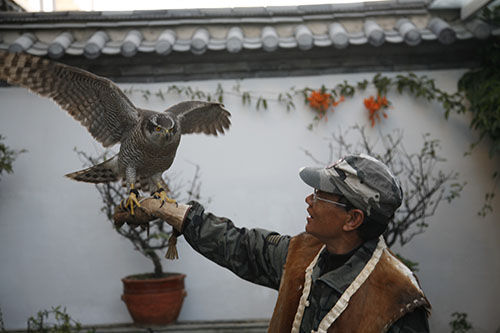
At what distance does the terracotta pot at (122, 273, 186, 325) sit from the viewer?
412 centimetres

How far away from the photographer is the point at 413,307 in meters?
1.47

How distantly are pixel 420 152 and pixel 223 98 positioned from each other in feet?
6.25

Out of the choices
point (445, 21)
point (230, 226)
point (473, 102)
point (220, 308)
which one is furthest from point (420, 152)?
point (230, 226)

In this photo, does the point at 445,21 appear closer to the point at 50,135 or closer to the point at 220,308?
the point at 220,308

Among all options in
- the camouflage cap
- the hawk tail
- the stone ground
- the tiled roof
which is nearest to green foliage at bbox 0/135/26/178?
the tiled roof

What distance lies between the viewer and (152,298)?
4.12 m

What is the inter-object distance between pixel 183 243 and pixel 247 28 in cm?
208

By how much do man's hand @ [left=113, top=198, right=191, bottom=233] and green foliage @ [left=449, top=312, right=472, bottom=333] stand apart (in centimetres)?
354

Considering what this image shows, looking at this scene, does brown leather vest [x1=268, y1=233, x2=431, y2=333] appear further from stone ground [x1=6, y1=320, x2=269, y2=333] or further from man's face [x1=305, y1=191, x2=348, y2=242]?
stone ground [x1=6, y1=320, x2=269, y2=333]

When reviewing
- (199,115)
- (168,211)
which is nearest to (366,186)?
(168,211)

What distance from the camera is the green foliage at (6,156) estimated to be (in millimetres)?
4298

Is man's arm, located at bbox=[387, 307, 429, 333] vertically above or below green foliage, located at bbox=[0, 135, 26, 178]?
below

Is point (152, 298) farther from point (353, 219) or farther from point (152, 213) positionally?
point (353, 219)

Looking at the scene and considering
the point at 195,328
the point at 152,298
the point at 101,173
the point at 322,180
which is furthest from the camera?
the point at 195,328
